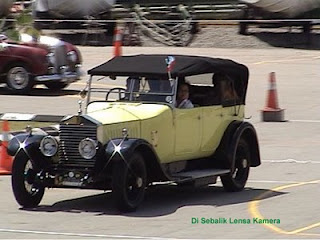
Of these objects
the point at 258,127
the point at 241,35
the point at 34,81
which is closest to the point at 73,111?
the point at 34,81

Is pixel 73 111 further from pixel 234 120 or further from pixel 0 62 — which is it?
pixel 234 120

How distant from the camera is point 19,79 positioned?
23.4 m

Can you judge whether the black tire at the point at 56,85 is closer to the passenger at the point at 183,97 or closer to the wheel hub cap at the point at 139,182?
the passenger at the point at 183,97

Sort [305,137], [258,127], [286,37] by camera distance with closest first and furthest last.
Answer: [305,137], [258,127], [286,37]

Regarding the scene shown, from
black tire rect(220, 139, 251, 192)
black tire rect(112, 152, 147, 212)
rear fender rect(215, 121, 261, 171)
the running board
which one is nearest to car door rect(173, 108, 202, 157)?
the running board

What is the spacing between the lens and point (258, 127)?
763 inches

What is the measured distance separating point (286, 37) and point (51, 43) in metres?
12.6

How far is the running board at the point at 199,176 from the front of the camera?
1214 centimetres

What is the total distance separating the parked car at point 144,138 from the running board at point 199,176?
0.01 metres

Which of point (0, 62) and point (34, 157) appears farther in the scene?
point (0, 62)

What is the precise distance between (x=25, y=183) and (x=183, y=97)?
2199 mm

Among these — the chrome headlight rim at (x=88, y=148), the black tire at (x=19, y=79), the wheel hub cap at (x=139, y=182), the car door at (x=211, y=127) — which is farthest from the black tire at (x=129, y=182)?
the black tire at (x=19, y=79)

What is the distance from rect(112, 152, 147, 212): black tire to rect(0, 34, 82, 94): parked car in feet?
39.4

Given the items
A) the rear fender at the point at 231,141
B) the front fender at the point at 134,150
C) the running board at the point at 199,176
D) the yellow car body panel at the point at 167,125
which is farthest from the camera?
the rear fender at the point at 231,141
